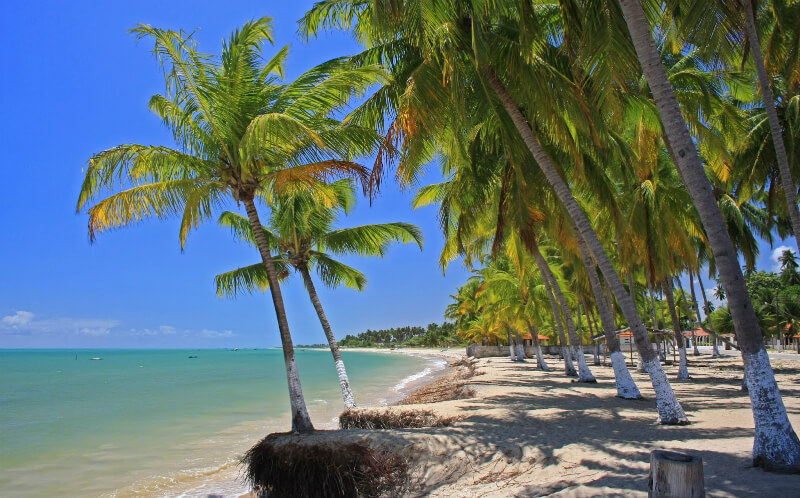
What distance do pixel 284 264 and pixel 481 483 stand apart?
9.52m

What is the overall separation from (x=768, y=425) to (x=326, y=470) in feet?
16.4

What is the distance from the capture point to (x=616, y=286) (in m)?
7.97

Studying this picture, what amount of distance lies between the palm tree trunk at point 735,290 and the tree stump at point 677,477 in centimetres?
256

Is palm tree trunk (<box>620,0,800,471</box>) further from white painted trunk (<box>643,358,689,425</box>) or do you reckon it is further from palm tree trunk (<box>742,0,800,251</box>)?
palm tree trunk (<box>742,0,800,251</box>)

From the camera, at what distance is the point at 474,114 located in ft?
36.5

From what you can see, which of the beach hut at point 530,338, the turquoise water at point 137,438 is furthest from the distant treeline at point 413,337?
the turquoise water at point 137,438

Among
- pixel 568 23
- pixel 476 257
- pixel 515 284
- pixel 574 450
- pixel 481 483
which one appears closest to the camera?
pixel 481 483

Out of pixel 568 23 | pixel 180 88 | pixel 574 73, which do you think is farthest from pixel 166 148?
pixel 574 73

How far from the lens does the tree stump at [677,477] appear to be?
2652 millimetres

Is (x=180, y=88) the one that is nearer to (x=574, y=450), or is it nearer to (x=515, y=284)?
(x=574, y=450)

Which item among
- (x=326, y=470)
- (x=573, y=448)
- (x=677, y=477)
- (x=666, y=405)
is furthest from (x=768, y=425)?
(x=326, y=470)

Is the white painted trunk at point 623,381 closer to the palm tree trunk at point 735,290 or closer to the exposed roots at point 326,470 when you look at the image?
the palm tree trunk at point 735,290

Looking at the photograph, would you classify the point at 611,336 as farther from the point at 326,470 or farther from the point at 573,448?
the point at 326,470

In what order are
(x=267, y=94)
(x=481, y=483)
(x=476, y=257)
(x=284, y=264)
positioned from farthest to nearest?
(x=476, y=257) < (x=284, y=264) < (x=267, y=94) < (x=481, y=483)
